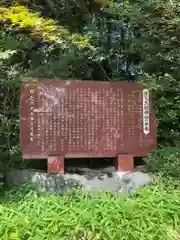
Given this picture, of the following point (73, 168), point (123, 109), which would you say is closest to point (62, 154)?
point (73, 168)

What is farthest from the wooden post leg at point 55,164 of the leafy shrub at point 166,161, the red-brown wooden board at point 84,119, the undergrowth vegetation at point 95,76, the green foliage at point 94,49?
the leafy shrub at point 166,161

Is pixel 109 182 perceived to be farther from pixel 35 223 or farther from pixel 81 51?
pixel 81 51

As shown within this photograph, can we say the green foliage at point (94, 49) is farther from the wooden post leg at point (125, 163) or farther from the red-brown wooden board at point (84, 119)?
the wooden post leg at point (125, 163)

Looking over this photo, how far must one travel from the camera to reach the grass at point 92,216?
3623 millimetres

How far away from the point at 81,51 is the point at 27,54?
1.12 m

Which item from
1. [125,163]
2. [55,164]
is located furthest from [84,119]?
[125,163]

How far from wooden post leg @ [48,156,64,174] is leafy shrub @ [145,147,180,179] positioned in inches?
52.7

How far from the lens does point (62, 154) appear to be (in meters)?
5.07

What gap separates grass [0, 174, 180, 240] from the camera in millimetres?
3623

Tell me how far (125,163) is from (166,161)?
646mm

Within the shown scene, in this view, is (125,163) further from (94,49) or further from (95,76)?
(95,76)

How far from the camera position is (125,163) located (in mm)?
5277

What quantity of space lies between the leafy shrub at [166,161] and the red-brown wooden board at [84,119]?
0.19 metres

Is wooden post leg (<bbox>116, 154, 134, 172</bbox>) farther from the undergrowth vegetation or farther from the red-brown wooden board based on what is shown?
the undergrowth vegetation
